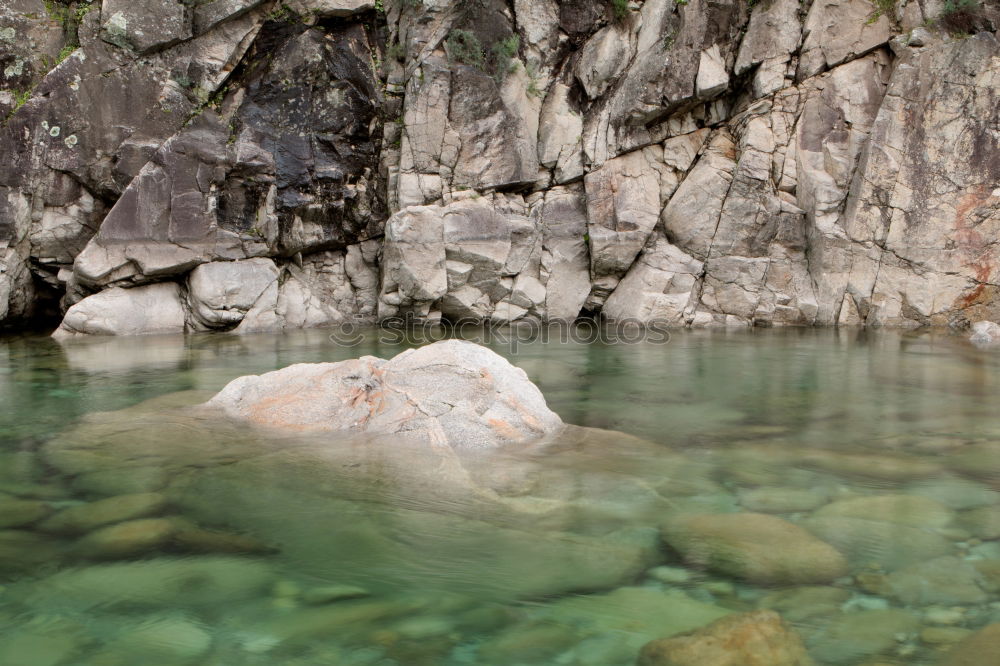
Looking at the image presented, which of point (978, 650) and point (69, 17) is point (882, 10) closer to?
point (978, 650)

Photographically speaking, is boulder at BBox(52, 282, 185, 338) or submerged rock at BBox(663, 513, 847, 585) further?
boulder at BBox(52, 282, 185, 338)

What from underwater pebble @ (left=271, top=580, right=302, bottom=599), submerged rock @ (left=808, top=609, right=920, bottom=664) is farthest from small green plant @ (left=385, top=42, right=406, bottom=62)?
submerged rock @ (left=808, top=609, right=920, bottom=664)

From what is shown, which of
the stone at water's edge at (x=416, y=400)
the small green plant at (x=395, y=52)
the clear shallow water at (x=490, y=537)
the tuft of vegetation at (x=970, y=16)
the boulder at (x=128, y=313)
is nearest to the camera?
the clear shallow water at (x=490, y=537)

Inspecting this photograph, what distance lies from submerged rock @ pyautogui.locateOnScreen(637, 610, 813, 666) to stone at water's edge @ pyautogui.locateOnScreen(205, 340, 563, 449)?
2780 millimetres

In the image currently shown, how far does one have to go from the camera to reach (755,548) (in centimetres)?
355

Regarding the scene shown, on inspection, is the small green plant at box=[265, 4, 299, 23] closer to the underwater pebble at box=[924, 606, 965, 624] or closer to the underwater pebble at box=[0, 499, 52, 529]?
the underwater pebble at box=[0, 499, 52, 529]

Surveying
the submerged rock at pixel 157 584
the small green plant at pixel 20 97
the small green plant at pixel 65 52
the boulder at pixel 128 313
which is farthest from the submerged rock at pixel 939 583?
the small green plant at pixel 65 52

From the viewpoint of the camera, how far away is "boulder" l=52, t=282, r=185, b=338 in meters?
14.6

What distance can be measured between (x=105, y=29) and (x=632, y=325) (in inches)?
526

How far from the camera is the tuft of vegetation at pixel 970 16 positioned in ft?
47.1

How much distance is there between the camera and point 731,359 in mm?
10883

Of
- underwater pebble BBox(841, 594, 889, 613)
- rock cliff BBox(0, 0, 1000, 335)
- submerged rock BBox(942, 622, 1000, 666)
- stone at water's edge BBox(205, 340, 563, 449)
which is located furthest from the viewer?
rock cliff BBox(0, 0, 1000, 335)

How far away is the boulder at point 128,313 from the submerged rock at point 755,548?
14040mm

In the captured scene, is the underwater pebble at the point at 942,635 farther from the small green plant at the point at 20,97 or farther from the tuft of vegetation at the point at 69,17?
the tuft of vegetation at the point at 69,17
